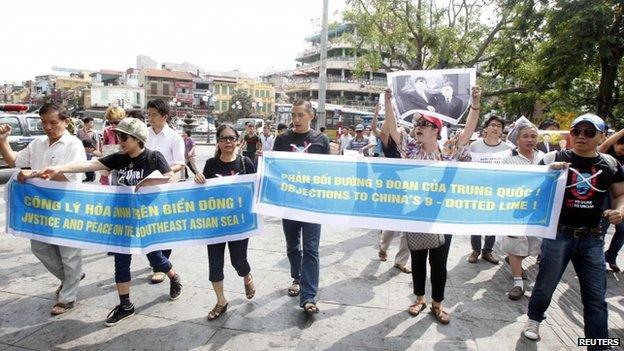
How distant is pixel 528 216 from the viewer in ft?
10.3

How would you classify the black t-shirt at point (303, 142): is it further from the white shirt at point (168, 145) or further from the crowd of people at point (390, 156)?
the white shirt at point (168, 145)

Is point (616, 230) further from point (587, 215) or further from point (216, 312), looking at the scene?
point (216, 312)

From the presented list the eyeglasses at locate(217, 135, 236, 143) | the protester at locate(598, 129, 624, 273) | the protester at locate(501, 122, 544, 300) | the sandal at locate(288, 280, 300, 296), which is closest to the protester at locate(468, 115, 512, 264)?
the protester at locate(501, 122, 544, 300)

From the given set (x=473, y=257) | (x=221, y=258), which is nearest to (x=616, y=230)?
(x=473, y=257)

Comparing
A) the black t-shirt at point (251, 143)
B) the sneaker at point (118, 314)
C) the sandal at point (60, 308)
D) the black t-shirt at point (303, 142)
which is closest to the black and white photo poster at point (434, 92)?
the black t-shirt at point (303, 142)

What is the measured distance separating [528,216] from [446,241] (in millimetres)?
655

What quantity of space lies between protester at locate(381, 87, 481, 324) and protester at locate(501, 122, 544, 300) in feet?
3.15

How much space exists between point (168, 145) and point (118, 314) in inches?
68.6

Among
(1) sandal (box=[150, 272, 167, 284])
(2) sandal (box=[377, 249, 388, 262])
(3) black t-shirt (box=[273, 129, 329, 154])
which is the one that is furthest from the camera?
(2) sandal (box=[377, 249, 388, 262])

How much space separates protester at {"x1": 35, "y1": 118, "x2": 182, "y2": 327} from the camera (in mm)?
3227

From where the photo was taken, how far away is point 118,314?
10.8 ft

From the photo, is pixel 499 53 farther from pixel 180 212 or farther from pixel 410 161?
pixel 180 212

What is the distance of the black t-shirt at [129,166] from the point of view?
333 centimetres

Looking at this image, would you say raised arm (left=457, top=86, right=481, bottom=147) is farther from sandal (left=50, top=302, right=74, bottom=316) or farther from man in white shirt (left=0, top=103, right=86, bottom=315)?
sandal (left=50, top=302, right=74, bottom=316)
